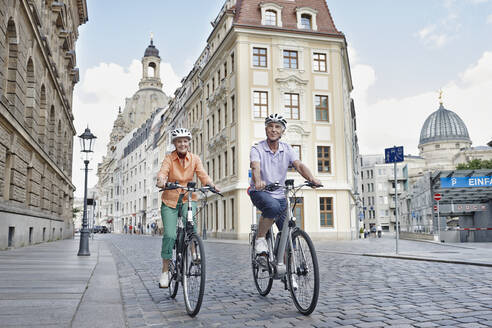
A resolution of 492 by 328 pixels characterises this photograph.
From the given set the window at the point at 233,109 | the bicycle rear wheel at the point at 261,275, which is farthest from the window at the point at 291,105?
the bicycle rear wheel at the point at 261,275

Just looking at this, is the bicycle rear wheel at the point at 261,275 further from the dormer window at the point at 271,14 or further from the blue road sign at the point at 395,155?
the dormer window at the point at 271,14

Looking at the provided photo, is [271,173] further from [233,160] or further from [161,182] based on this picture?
[233,160]

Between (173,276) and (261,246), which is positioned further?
(173,276)

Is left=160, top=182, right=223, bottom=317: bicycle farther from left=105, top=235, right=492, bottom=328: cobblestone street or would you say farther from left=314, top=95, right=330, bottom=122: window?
left=314, top=95, right=330, bottom=122: window

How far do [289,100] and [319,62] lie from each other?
12.2ft

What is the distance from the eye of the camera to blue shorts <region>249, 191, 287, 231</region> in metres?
5.32


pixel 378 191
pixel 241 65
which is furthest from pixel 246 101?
pixel 378 191

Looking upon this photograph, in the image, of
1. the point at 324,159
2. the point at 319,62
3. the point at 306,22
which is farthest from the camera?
the point at 306,22

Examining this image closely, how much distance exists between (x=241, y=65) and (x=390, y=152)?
19088 mm

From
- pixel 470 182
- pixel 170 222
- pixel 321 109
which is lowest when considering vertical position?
pixel 170 222

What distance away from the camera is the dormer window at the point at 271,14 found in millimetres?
35031

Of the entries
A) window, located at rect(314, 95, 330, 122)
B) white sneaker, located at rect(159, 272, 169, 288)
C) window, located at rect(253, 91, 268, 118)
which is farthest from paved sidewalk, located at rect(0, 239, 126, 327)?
window, located at rect(314, 95, 330, 122)

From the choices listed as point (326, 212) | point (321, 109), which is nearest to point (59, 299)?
point (326, 212)

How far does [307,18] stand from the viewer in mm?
36188
